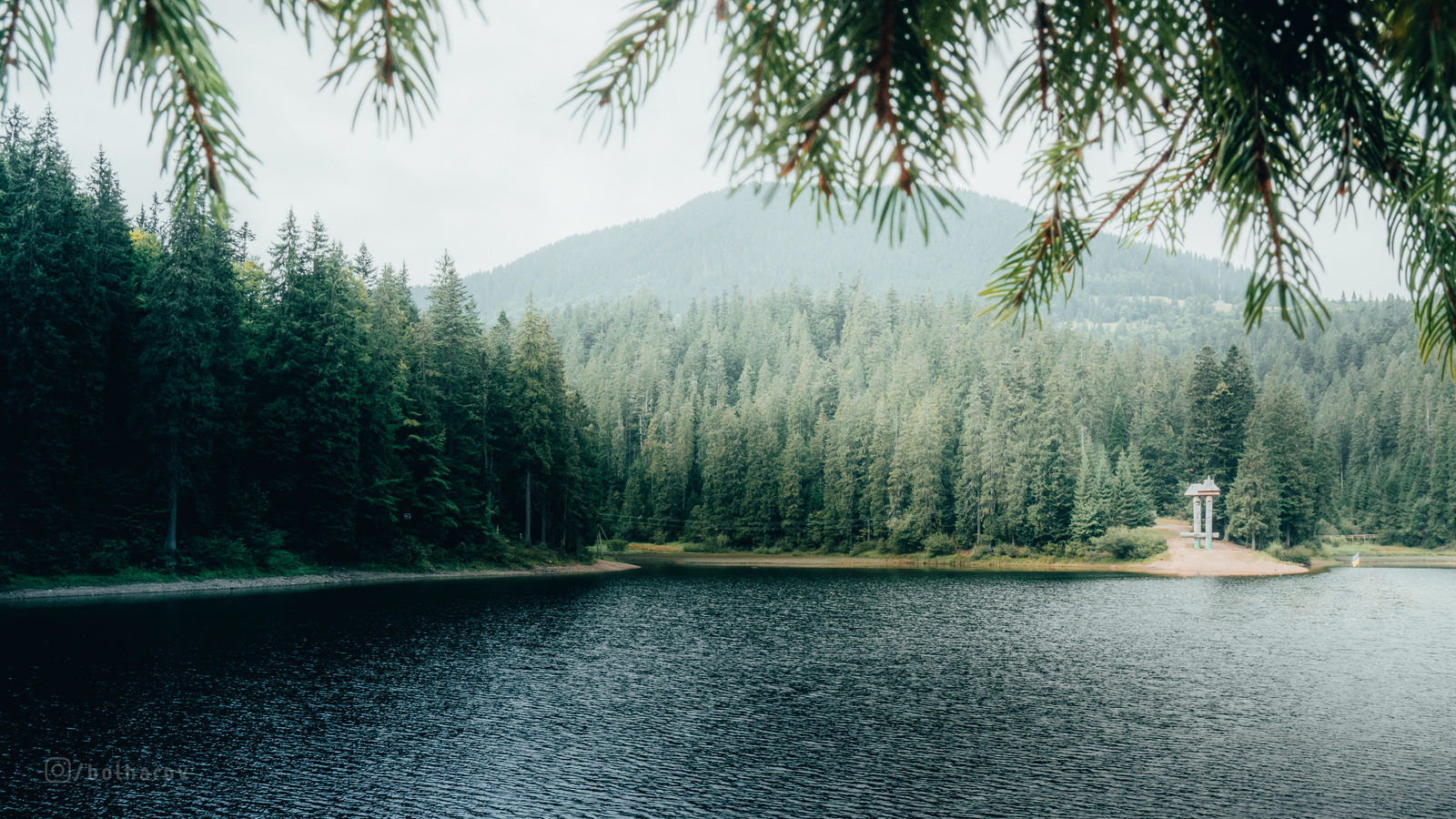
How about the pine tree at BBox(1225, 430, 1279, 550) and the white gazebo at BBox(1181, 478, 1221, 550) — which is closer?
the white gazebo at BBox(1181, 478, 1221, 550)

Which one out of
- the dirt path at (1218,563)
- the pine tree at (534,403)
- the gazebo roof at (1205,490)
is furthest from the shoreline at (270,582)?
the gazebo roof at (1205,490)

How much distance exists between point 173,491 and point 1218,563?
6692 cm

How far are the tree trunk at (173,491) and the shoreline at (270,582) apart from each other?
1150mm

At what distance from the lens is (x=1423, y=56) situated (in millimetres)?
955

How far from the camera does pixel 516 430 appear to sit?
182 ft

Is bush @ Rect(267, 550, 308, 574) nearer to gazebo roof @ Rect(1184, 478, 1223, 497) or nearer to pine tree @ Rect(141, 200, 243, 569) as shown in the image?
pine tree @ Rect(141, 200, 243, 569)

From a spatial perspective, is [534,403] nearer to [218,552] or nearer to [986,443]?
[218,552]

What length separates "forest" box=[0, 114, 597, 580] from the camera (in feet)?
106

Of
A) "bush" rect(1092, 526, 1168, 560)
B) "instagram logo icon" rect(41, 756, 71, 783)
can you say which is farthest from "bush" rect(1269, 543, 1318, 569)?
"instagram logo icon" rect(41, 756, 71, 783)

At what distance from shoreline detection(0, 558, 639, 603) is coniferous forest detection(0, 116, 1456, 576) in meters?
0.95

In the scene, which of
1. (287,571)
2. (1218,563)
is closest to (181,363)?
(287,571)

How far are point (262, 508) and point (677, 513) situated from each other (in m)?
51.2

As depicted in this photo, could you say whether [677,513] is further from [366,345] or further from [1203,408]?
[1203,408]

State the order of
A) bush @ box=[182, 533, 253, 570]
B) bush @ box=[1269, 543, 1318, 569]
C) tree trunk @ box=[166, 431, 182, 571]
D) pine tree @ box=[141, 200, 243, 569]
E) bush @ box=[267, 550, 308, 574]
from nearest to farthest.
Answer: pine tree @ box=[141, 200, 243, 569] → tree trunk @ box=[166, 431, 182, 571] → bush @ box=[182, 533, 253, 570] → bush @ box=[267, 550, 308, 574] → bush @ box=[1269, 543, 1318, 569]
